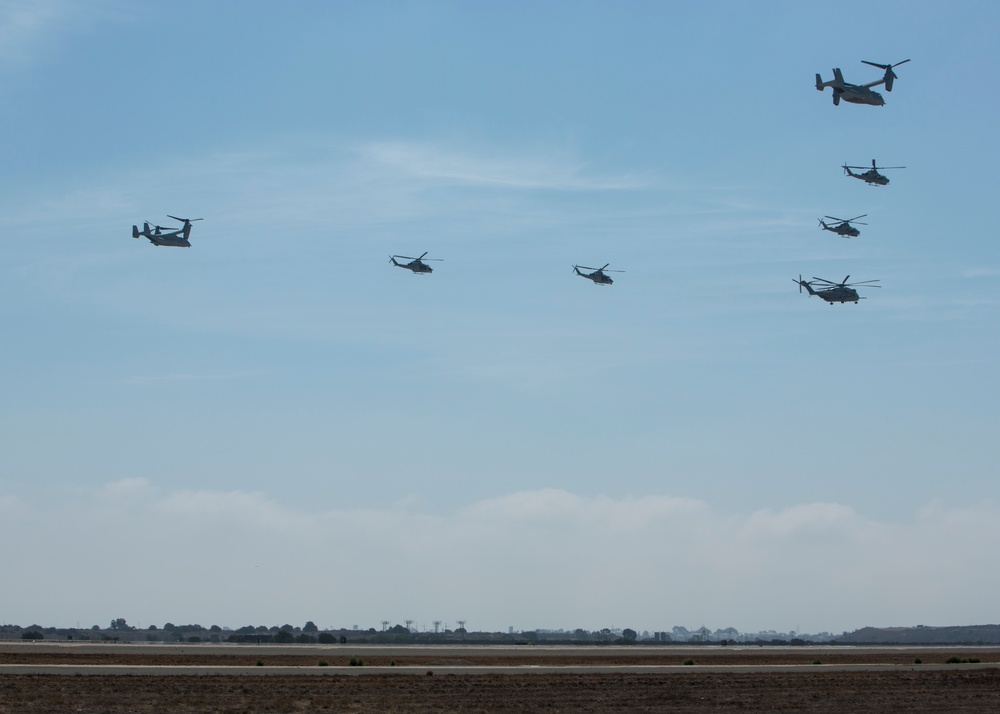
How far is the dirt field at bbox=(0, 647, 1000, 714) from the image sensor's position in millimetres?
40656

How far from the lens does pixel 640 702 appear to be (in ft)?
147

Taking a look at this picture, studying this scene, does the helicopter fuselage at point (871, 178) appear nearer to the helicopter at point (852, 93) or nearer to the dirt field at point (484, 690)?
the helicopter at point (852, 93)

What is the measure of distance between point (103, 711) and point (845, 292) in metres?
64.2

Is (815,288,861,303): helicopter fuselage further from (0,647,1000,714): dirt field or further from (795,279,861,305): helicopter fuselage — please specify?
(0,647,1000,714): dirt field

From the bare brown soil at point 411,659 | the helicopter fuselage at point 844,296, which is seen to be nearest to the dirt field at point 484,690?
the bare brown soil at point 411,659

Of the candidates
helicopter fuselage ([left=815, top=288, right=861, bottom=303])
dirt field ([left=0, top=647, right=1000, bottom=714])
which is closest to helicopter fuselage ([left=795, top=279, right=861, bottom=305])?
helicopter fuselage ([left=815, top=288, right=861, bottom=303])

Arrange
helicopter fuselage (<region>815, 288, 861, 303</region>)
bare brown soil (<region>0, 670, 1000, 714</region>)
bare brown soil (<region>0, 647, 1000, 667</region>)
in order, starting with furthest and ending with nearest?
helicopter fuselage (<region>815, 288, 861, 303</region>), bare brown soil (<region>0, 647, 1000, 667</region>), bare brown soil (<region>0, 670, 1000, 714</region>)

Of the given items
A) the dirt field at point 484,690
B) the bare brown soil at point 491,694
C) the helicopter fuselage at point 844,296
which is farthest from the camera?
the helicopter fuselage at point 844,296

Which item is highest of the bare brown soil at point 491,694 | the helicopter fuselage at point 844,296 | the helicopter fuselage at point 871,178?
the helicopter fuselage at point 871,178

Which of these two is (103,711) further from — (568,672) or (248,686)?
(568,672)

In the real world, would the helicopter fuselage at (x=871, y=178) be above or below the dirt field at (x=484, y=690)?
above

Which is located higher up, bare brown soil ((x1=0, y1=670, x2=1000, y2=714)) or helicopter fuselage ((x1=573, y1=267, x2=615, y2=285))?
helicopter fuselage ((x1=573, y1=267, x2=615, y2=285))

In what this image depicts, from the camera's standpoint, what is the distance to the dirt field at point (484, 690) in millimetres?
40656

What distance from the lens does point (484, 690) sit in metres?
45.6
